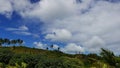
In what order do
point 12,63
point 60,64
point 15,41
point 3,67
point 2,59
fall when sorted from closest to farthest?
point 60,64
point 3,67
point 12,63
point 2,59
point 15,41

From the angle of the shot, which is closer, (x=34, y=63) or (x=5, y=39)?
(x=34, y=63)

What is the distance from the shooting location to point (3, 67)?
31.7 meters

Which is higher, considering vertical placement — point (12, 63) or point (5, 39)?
point (5, 39)

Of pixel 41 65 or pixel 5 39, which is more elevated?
pixel 5 39

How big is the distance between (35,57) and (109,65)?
1519cm

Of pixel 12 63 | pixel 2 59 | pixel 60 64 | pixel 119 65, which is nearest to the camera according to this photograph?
pixel 119 65

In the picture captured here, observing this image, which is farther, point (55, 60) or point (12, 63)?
point (12, 63)

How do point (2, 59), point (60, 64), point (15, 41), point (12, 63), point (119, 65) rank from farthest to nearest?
point (15, 41)
point (2, 59)
point (12, 63)
point (60, 64)
point (119, 65)

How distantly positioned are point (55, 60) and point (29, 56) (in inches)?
202

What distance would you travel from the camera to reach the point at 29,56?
109 ft

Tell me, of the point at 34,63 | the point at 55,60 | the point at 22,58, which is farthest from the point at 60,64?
the point at 22,58

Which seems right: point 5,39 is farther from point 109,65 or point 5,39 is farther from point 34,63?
point 109,65

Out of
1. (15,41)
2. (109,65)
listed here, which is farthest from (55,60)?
(15,41)

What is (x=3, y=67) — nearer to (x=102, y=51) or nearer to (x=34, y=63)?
(x=34, y=63)
